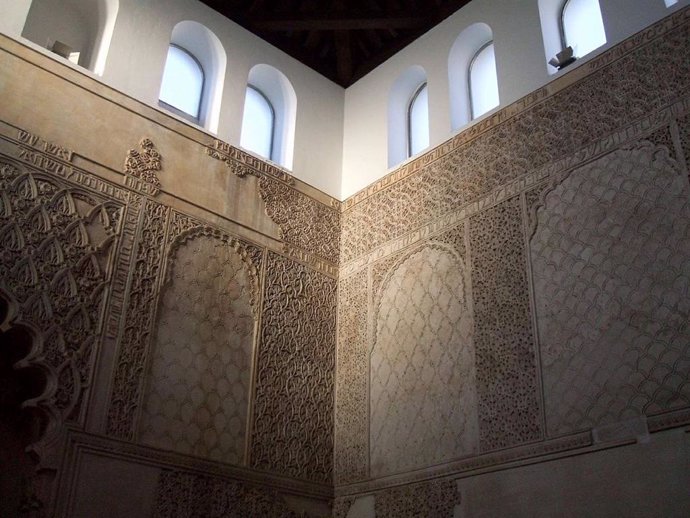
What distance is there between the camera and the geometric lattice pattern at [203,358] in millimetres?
4590

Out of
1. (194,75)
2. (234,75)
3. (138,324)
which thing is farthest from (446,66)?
(138,324)

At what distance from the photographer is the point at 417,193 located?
557cm

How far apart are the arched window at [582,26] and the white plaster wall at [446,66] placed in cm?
18

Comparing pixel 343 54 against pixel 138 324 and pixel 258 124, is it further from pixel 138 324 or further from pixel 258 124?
pixel 138 324

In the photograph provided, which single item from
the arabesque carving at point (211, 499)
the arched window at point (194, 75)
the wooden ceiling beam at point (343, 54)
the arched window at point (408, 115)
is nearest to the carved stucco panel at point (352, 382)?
the arabesque carving at point (211, 499)

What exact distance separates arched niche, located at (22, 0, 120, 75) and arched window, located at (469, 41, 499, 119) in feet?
8.44

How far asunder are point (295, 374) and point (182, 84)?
2267 millimetres

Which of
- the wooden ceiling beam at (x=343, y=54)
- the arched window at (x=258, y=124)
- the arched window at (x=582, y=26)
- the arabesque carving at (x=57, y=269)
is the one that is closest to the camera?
the arabesque carving at (x=57, y=269)

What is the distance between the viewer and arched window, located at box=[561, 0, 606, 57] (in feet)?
16.6

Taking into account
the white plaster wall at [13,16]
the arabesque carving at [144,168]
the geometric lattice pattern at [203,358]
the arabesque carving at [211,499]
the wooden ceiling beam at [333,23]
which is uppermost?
the wooden ceiling beam at [333,23]

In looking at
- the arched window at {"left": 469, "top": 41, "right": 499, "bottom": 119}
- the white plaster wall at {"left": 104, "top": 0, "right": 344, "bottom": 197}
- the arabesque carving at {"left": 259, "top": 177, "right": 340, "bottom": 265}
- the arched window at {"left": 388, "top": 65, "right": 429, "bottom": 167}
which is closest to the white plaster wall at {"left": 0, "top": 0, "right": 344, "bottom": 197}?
the white plaster wall at {"left": 104, "top": 0, "right": 344, "bottom": 197}

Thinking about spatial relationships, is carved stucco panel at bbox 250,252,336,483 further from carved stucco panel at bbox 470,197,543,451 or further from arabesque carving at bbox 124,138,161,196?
carved stucco panel at bbox 470,197,543,451

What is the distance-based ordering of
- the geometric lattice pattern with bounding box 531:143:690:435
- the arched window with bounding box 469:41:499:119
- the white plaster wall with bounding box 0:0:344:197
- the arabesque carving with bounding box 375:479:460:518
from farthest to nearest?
the arched window with bounding box 469:41:499:119 → the white plaster wall with bounding box 0:0:344:197 → the arabesque carving with bounding box 375:479:460:518 → the geometric lattice pattern with bounding box 531:143:690:435

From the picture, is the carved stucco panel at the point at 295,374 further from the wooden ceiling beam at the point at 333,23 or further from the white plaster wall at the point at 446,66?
the wooden ceiling beam at the point at 333,23
